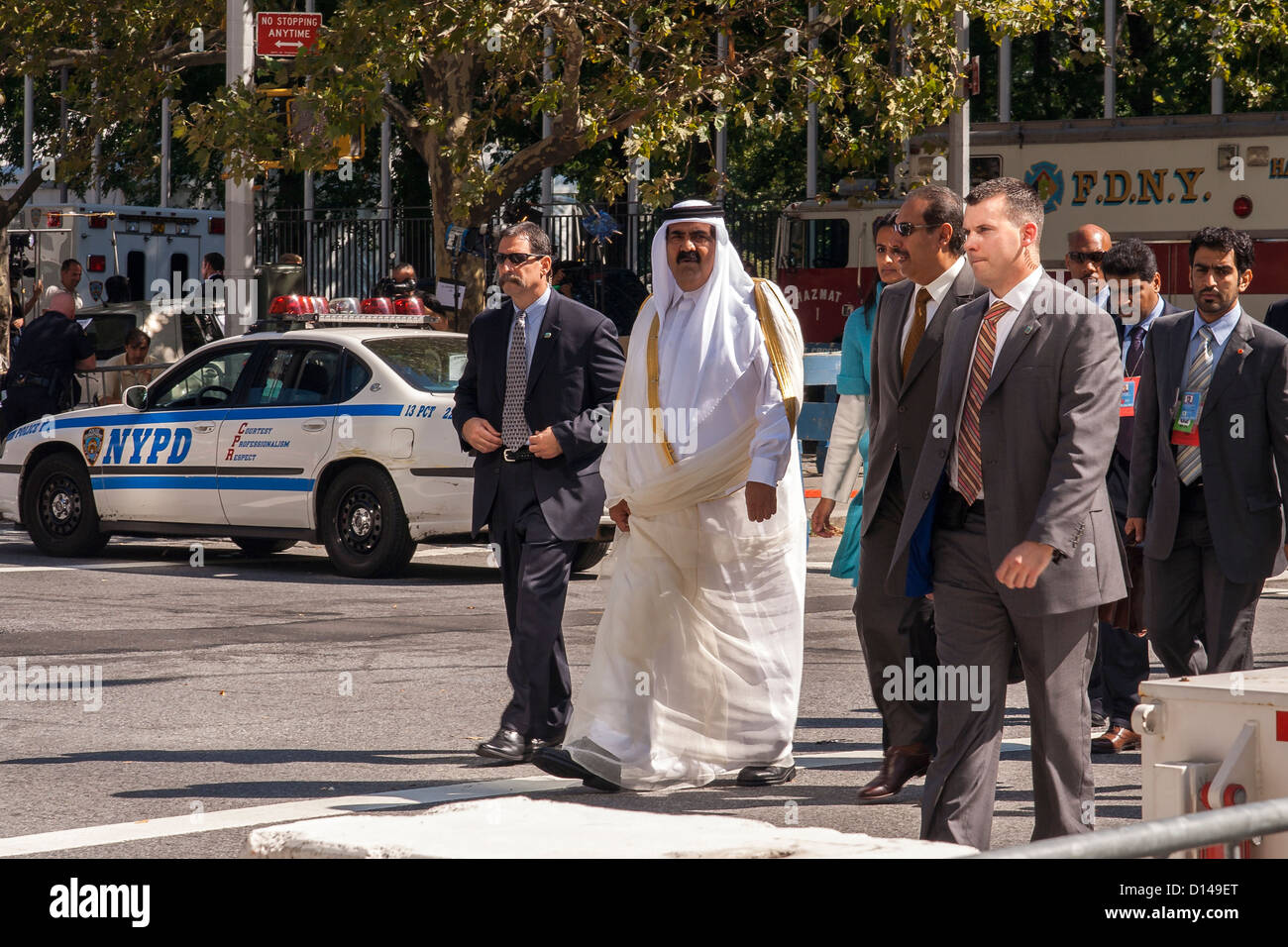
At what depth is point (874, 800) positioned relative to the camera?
644cm

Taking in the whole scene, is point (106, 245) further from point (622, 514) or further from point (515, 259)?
point (622, 514)

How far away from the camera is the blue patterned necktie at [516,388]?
7.53 m

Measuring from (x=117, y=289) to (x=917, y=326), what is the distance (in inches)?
804

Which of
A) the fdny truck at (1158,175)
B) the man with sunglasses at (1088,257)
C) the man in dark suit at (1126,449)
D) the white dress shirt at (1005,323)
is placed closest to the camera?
the white dress shirt at (1005,323)

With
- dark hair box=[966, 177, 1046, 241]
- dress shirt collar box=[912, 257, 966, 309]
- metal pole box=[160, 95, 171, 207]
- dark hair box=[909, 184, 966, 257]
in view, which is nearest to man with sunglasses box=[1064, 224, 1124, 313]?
dark hair box=[909, 184, 966, 257]

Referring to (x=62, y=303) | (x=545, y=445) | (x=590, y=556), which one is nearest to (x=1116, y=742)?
(x=545, y=445)

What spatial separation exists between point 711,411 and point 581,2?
13.2 meters

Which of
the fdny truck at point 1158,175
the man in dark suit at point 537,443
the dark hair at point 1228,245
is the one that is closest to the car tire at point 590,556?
the man in dark suit at point 537,443

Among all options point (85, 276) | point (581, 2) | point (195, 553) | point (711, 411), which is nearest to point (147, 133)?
point (85, 276)

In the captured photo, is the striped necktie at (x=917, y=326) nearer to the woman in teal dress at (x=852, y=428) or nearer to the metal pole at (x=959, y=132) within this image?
the woman in teal dress at (x=852, y=428)

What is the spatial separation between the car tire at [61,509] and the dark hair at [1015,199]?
1009cm

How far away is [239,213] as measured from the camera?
59.3 feet
